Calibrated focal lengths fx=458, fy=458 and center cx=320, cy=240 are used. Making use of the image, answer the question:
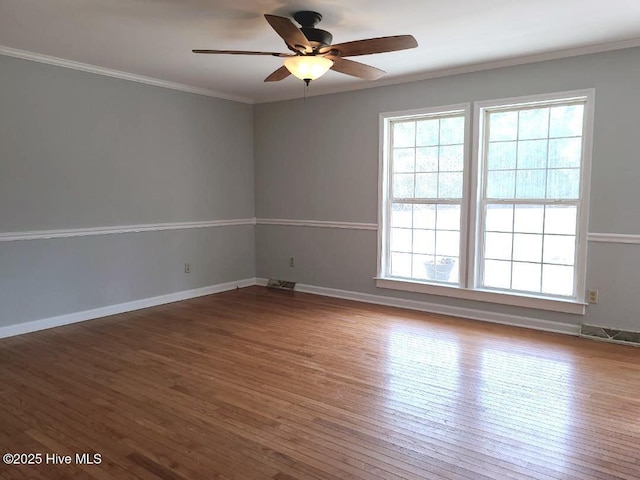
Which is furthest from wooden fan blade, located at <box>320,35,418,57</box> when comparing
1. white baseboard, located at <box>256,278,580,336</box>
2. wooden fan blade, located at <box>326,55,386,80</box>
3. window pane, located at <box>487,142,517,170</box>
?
white baseboard, located at <box>256,278,580,336</box>

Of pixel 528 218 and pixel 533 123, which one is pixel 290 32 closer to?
pixel 533 123

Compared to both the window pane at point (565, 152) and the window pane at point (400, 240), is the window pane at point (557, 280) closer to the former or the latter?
the window pane at point (565, 152)

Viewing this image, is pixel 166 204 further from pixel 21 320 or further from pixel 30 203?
pixel 21 320

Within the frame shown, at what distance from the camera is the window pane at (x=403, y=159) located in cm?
505

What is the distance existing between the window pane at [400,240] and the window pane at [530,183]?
1251 mm

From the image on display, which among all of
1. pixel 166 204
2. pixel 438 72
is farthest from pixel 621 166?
pixel 166 204

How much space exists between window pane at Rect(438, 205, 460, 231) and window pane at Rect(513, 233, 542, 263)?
596 mm

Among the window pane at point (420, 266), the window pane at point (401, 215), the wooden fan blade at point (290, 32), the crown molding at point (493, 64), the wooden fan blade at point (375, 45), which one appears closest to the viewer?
the wooden fan blade at point (290, 32)

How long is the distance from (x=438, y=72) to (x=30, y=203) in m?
4.10

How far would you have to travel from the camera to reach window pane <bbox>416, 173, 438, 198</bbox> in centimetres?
489

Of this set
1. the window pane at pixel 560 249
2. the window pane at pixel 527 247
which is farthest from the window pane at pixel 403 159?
the window pane at pixel 560 249

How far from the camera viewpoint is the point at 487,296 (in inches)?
179

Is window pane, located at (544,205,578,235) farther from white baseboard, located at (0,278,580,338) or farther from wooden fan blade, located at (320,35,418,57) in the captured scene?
wooden fan blade, located at (320,35,418,57)

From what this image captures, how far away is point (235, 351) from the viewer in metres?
3.72
